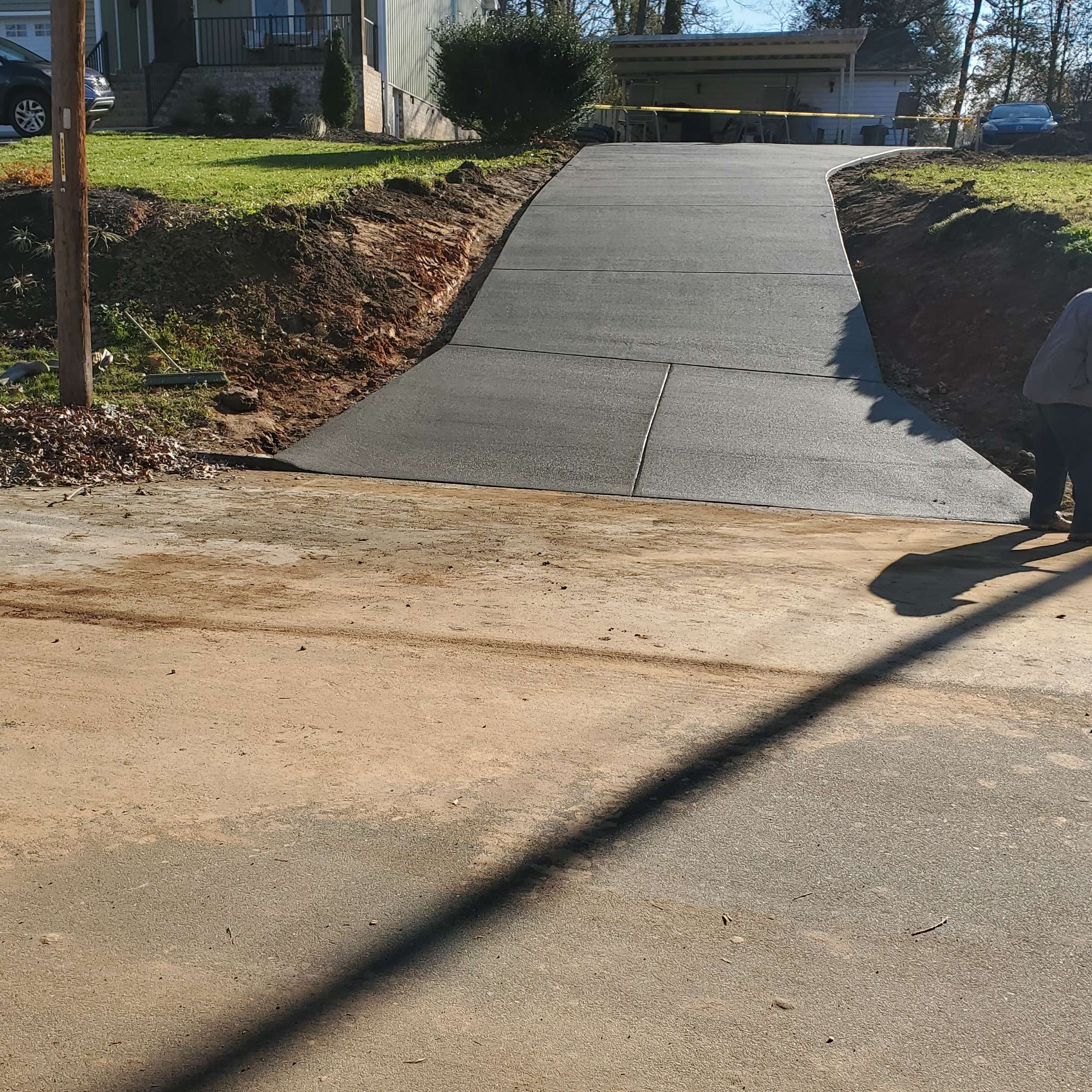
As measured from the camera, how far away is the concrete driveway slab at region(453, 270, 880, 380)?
1223cm

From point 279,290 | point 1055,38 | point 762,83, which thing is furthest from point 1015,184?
point 1055,38

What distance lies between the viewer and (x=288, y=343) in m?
11.9

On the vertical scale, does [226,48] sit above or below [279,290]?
above

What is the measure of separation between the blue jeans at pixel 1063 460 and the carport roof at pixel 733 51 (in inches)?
1044

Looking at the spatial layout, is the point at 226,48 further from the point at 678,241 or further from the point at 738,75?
the point at 678,241

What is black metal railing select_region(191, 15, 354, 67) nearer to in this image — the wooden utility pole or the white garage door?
the white garage door

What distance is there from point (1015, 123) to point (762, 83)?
7.96 m

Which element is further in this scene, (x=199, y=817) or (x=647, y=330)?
(x=647, y=330)

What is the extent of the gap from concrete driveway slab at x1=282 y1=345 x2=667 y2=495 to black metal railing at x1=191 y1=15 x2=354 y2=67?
62.9 ft

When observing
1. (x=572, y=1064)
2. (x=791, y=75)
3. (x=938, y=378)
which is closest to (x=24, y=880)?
(x=572, y=1064)

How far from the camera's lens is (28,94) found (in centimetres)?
1964

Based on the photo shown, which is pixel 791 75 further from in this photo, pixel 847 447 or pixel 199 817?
pixel 199 817

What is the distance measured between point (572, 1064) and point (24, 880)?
5.54 ft

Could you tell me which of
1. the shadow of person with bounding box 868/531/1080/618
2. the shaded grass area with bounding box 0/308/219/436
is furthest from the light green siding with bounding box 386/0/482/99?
the shadow of person with bounding box 868/531/1080/618
